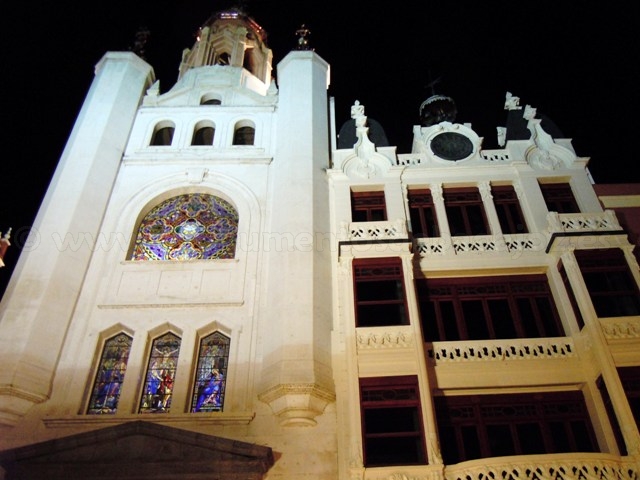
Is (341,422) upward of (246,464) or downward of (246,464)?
upward

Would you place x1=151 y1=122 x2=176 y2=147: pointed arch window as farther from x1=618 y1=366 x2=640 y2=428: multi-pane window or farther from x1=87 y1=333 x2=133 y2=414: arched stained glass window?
x1=618 y1=366 x2=640 y2=428: multi-pane window

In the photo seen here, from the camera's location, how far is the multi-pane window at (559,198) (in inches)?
666

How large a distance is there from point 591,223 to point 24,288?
15.6 m

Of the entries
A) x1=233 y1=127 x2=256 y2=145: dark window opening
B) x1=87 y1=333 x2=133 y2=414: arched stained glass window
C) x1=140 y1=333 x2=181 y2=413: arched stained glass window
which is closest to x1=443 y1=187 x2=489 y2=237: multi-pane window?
x1=233 y1=127 x2=256 y2=145: dark window opening

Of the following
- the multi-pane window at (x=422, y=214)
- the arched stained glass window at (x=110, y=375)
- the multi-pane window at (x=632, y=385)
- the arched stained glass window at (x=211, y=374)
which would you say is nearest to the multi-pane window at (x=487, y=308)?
the multi-pane window at (x=632, y=385)

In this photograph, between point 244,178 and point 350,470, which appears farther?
point 244,178

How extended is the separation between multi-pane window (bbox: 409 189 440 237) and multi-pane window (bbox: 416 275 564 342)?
6.46 ft

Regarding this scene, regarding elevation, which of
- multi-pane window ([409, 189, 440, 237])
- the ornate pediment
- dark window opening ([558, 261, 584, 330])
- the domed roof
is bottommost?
the ornate pediment

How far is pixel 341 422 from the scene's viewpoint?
12.4 metres

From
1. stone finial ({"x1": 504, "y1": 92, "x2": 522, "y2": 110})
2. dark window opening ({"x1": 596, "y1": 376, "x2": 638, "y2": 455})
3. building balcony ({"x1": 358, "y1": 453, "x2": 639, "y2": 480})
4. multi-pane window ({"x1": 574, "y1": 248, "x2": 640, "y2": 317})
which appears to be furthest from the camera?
stone finial ({"x1": 504, "y1": 92, "x2": 522, "y2": 110})

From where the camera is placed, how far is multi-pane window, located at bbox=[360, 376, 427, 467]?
1214 centimetres

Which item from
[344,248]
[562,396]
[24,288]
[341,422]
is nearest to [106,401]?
[24,288]

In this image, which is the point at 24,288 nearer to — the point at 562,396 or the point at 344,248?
the point at 344,248

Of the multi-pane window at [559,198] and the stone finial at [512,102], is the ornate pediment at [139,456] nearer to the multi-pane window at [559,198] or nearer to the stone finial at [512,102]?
the multi-pane window at [559,198]
